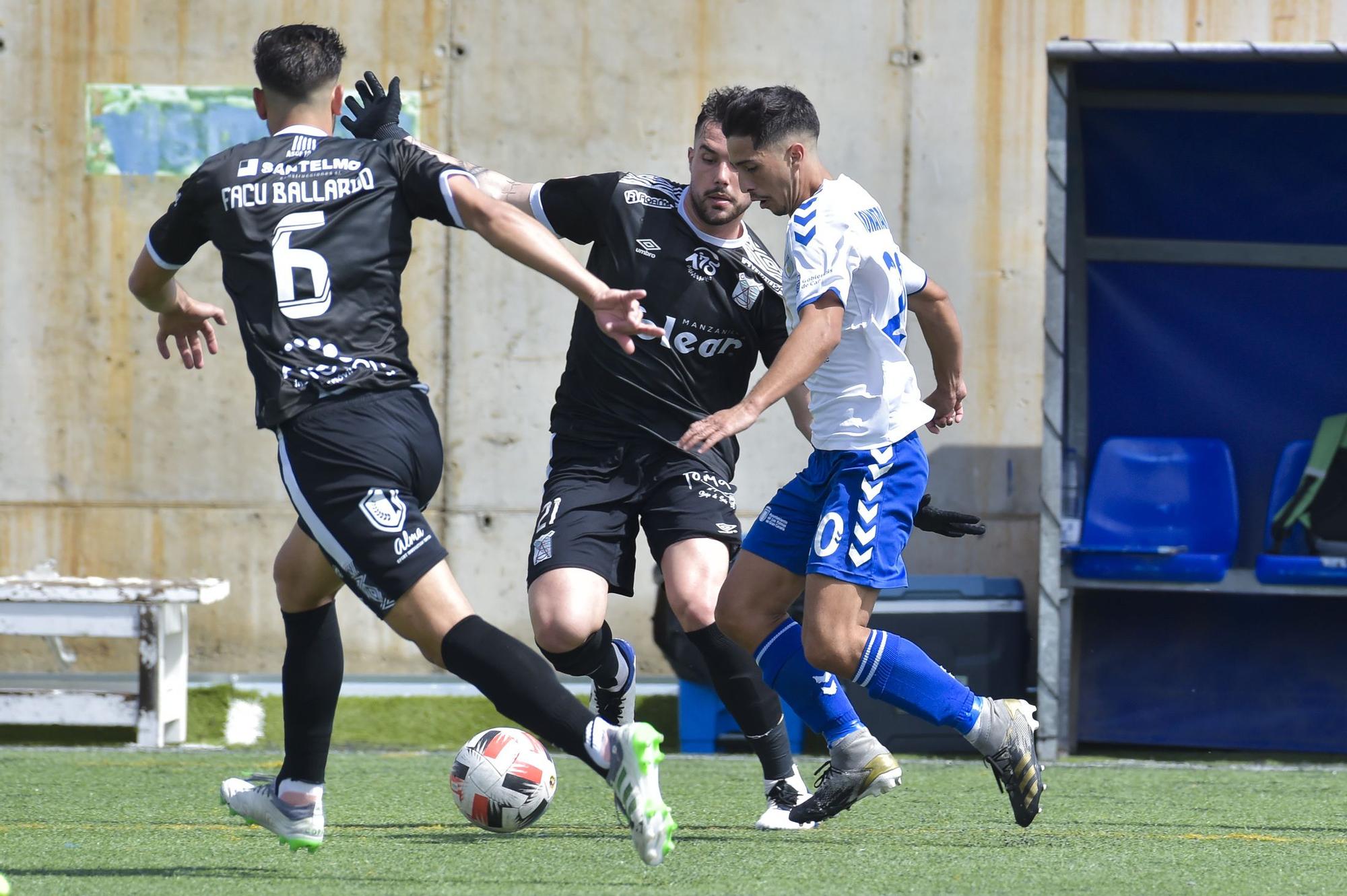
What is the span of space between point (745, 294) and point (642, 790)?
2.01 meters

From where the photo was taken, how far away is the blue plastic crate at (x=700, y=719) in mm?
7441

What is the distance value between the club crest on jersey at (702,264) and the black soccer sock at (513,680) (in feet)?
5.63

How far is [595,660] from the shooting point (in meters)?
4.77

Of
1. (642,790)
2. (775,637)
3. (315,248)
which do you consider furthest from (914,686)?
(315,248)

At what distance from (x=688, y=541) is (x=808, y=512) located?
52 cm

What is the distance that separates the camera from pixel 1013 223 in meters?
8.49

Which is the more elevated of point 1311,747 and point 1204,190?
point 1204,190

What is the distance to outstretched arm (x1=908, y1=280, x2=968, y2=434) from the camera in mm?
4598

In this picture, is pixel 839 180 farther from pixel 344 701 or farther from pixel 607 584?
pixel 344 701

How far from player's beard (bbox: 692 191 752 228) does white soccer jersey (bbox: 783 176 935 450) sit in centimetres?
56

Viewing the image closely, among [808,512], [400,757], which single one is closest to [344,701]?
[400,757]

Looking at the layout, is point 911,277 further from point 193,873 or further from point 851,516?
point 193,873

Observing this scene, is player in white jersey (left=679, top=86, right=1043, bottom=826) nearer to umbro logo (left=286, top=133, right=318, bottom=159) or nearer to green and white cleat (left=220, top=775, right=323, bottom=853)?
umbro logo (left=286, top=133, right=318, bottom=159)

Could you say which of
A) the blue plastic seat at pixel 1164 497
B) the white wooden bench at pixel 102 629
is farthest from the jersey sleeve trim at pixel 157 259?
the blue plastic seat at pixel 1164 497
